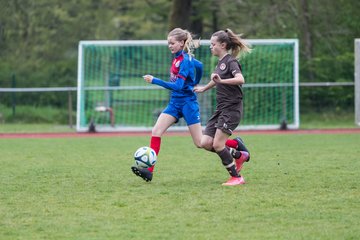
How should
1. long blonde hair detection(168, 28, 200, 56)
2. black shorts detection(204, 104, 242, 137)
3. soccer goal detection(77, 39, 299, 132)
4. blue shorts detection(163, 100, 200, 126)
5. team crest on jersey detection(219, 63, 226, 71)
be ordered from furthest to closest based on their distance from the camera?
soccer goal detection(77, 39, 299, 132), blue shorts detection(163, 100, 200, 126), long blonde hair detection(168, 28, 200, 56), team crest on jersey detection(219, 63, 226, 71), black shorts detection(204, 104, 242, 137)

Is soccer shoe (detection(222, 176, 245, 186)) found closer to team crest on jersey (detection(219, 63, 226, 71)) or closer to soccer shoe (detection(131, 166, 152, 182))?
soccer shoe (detection(131, 166, 152, 182))

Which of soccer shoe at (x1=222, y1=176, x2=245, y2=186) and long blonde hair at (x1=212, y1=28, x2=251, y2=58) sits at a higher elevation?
long blonde hair at (x1=212, y1=28, x2=251, y2=58)

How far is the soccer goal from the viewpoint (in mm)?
18922

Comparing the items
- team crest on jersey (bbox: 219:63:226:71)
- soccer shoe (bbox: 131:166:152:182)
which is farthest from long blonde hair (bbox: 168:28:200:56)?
soccer shoe (bbox: 131:166:152:182)

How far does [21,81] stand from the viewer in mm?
23484

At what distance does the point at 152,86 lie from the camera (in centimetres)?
1911

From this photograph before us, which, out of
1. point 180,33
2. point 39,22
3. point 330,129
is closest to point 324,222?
point 180,33

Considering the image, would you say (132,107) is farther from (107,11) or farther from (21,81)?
(107,11)

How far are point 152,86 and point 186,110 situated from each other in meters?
9.98

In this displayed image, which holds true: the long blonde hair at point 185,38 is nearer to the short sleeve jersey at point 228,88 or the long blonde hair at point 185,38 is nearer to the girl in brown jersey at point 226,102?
the girl in brown jersey at point 226,102

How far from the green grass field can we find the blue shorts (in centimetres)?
71

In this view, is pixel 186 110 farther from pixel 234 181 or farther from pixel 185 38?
pixel 234 181

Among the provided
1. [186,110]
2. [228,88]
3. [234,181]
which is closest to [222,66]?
[228,88]

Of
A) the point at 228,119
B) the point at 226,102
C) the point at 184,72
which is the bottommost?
the point at 228,119
